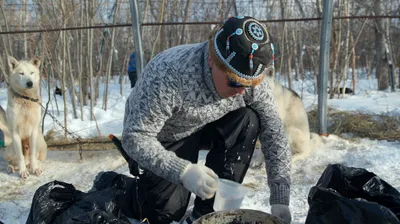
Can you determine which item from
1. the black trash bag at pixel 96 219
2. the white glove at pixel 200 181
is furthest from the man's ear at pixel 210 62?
the black trash bag at pixel 96 219

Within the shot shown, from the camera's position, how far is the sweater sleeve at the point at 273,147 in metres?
1.90

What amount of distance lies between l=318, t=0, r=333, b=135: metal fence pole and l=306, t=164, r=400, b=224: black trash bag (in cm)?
236

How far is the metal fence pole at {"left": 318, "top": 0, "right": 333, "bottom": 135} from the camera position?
3.73m

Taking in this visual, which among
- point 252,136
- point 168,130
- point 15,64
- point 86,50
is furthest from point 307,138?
point 86,50

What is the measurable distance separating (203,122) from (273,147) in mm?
430

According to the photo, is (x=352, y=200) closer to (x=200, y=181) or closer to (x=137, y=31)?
(x=200, y=181)

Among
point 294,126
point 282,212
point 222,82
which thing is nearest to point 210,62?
point 222,82

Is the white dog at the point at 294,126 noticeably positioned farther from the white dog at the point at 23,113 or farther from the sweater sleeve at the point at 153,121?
the white dog at the point at 23,113

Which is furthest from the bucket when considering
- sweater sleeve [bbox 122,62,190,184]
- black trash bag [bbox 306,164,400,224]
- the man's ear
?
the man's ear

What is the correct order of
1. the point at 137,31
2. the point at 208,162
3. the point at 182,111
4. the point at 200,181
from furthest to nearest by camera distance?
the point at 137,31
the point at 208,162
the point at 182,111
the point at 200,181

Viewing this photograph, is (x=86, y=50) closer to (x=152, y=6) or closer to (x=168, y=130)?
(x=152, y=6)

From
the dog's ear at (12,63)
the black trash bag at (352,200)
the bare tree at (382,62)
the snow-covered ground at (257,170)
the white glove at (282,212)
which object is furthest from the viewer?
the bare tree at (382,62)

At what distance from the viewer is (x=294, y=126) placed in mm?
3854

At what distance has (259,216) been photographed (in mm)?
1576
